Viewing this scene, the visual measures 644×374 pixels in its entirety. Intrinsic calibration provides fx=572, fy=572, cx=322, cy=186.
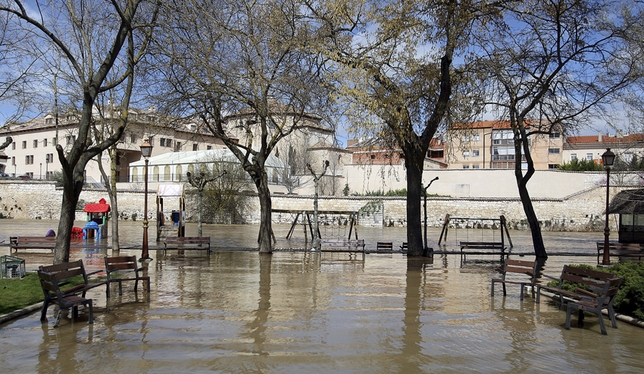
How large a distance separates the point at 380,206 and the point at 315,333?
39.6 m

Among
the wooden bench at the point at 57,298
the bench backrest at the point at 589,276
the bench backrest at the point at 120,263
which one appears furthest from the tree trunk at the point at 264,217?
the bench backrest at the point at 589,276

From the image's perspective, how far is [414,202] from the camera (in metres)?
19.9

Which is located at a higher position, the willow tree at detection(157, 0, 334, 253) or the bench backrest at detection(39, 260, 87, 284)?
the willow tree at detection(157, 0, 334, 253)

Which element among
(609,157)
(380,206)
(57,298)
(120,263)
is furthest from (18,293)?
(380,206)

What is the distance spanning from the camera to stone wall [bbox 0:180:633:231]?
4469 cm

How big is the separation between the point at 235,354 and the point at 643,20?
684 inches

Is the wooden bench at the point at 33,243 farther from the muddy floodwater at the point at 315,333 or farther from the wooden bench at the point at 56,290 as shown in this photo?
the wooden bench at the point at 56,290

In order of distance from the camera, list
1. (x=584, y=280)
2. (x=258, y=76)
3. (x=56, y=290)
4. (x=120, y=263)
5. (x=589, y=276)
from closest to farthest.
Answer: (x=56, y=290) < (x=584, y=280) < (x=589, y=276) < (x=120, y=263) < (x=258, y=76)

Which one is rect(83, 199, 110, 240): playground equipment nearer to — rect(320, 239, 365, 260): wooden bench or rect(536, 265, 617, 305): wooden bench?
rect(320, 239, 365, 260): wooden bench

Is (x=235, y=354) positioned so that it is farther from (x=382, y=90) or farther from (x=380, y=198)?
(x=380, y=198)

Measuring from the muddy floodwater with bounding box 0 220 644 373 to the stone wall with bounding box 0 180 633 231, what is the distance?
33.6 meters

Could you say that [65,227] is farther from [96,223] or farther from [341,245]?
[96,223]

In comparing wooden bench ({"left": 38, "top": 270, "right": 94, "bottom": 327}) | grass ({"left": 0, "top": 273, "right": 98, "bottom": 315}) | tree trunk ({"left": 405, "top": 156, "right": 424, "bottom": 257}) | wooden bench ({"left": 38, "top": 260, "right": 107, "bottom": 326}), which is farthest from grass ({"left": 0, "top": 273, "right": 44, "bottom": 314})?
tree trunk ({"left": 405, "top": 156, "right": 424, "bottom": 257})

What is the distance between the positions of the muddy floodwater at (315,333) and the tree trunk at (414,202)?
19.8ft
